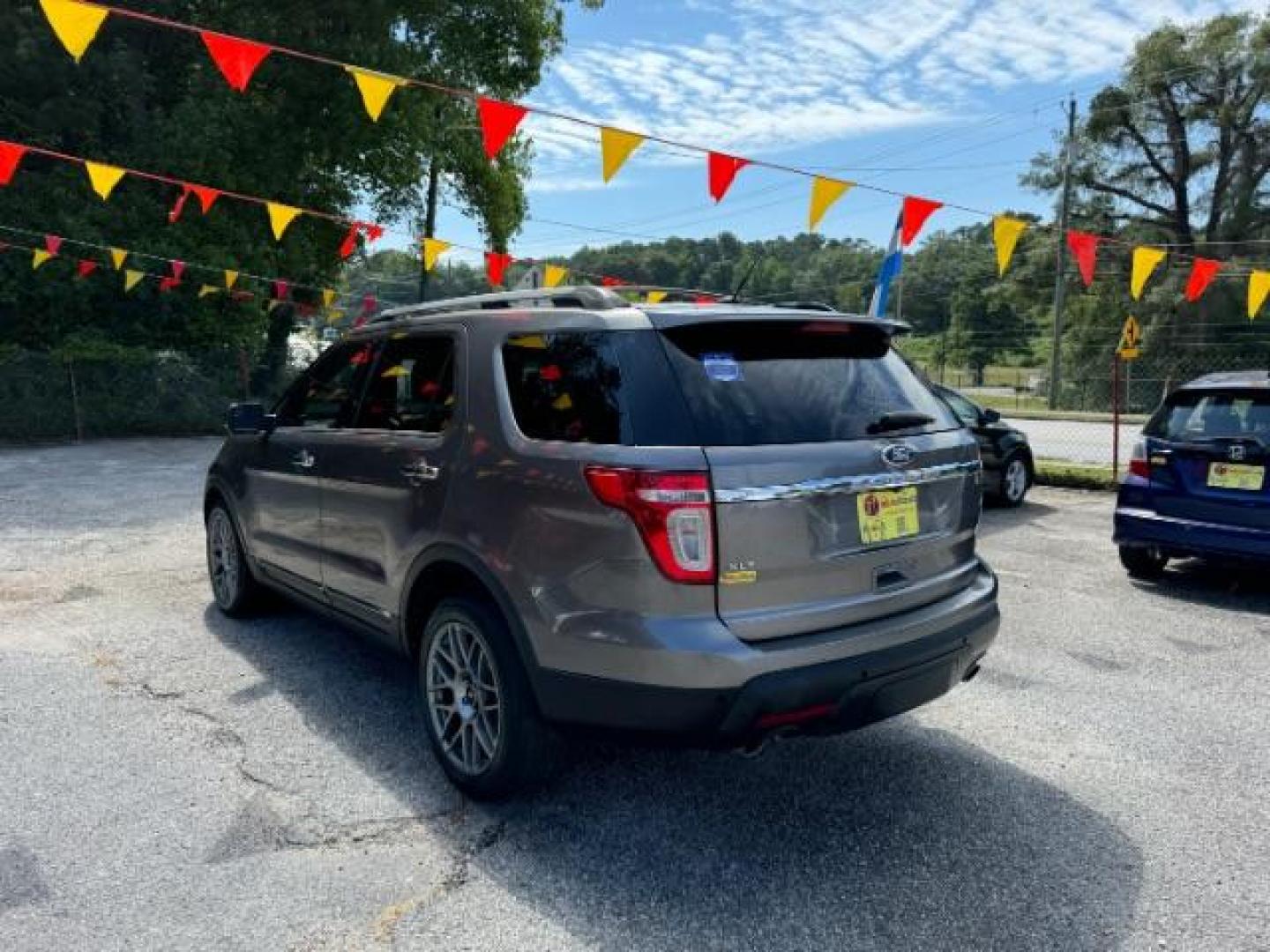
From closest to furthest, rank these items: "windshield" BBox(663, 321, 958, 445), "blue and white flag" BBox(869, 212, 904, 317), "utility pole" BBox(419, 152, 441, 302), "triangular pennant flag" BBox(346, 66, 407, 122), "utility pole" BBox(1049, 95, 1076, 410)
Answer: "windshield" BBox(663, 321, 958, 445) < "triangular pennant flag" BBox(346, 66, 407, 122) < "blue and white flag" BBox(869, 212, 904, 317) < "utility pole" BBox(419, 152, 441, 302) < "utility pole" BBox(1049, 95, 1076, 410)

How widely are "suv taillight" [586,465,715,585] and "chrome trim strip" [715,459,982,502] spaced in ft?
0.24

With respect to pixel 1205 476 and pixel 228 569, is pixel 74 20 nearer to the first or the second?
pixel 228 569

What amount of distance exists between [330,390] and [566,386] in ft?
6.27

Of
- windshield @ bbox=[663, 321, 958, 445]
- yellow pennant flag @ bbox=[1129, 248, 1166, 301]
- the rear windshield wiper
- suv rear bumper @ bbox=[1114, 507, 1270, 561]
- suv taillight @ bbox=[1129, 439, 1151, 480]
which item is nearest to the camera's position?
windshield @ bbox=[663, 321, 958, 445]

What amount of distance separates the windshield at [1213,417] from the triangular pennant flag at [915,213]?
A: 3532 mm

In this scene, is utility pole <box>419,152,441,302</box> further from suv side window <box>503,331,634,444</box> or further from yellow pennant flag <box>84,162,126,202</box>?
suv side window <box>503,331,634,444</box>

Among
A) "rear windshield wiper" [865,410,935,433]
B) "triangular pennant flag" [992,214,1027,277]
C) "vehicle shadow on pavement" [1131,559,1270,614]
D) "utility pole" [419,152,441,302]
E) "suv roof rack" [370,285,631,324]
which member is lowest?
"vehicle shadow on pavement" [1131,559,1270,614]

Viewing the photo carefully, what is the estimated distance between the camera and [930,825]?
3.00m

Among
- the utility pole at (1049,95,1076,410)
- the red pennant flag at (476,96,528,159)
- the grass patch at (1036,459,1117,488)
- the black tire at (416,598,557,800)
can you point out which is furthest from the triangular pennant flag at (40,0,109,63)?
the utility pole at (1049,95,1076,410)

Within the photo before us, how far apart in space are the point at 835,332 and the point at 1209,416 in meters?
4.14

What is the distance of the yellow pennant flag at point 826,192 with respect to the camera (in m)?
8.30

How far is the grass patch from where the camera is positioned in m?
10.9

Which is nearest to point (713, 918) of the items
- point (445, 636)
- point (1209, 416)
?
point (445, 636)

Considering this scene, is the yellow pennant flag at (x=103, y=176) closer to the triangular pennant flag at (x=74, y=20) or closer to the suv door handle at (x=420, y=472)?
the triangular pennant flag at (x=74, y=20)
